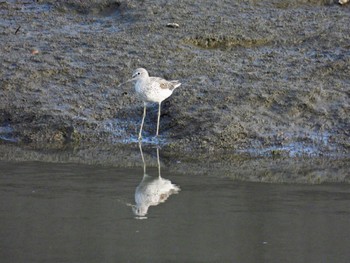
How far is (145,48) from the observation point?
12.8 metres

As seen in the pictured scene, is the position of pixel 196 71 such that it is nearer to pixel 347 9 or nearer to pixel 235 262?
pixel 347 9

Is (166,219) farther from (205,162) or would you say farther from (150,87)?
(150,87)

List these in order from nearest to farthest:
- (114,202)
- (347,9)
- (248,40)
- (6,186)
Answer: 1. (114,202)
2. (6,186)
3. (248,40)
4. (347,9)

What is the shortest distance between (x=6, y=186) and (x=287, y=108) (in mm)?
3783

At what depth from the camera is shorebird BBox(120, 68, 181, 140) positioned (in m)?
10.9

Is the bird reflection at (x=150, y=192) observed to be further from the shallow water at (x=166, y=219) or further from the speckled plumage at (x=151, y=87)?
the speckled plumage at (x=151, y=87)

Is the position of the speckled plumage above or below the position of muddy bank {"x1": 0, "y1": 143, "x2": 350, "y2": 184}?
above

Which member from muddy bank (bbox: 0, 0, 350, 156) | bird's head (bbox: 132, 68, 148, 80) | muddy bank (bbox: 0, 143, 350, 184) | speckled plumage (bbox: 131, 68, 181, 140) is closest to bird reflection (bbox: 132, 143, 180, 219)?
muddy bank (bbox: 0, 143, 350, 184)

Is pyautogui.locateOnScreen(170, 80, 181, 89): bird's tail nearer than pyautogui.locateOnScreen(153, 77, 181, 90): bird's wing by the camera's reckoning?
No

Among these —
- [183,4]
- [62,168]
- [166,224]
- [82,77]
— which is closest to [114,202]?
[166,224]

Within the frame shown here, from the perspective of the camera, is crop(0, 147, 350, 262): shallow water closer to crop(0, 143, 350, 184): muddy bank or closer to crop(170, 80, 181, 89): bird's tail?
crop(0, 143, 350, 184): muddy bank

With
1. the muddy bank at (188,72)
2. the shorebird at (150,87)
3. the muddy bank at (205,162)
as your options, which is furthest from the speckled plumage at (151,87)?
the muddy bank at (205,162)

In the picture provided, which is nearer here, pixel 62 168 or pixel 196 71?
pixel 62 168

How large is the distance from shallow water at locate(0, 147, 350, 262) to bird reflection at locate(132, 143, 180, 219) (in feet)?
0.16
